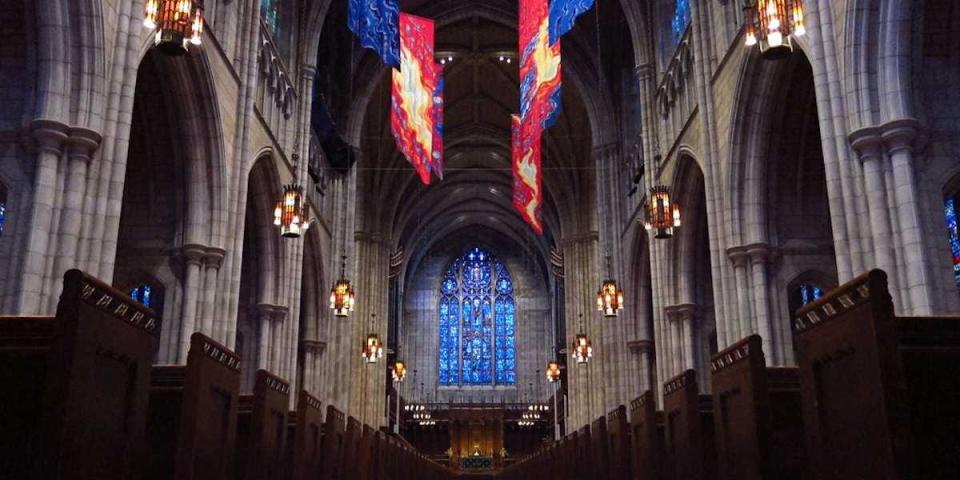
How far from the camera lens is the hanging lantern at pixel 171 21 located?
9750mm

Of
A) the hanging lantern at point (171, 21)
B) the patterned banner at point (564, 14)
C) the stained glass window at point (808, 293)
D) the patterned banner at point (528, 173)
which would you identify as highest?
the patterned banner at point (564, 14)

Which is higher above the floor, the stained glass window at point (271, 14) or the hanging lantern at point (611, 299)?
the stained glass window at point (271, 14)

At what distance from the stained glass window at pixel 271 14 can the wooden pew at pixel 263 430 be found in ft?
42.9

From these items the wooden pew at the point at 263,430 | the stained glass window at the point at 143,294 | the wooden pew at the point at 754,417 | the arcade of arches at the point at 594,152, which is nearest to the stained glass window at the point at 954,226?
the arcade of arches at the point at 594,152

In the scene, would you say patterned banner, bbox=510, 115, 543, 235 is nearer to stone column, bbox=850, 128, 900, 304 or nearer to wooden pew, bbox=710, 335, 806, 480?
stone column, bbox=850, 128, 900, 304

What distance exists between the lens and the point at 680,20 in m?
20.2

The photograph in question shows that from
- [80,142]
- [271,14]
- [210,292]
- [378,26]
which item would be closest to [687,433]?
[80,142]

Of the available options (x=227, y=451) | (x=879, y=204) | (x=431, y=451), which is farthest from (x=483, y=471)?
(x=227, y=451)

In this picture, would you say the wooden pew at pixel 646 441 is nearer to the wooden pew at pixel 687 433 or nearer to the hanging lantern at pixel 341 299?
the wooden pew at pixel 687 433

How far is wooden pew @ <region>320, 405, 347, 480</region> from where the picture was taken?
8.77m

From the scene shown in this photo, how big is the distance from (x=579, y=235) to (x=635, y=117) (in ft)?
31.9

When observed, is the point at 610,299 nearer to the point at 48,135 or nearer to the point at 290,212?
the point at 290,212

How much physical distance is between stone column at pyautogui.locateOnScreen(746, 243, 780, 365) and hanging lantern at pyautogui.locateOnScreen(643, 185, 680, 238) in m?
2.19

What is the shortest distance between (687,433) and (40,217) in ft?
24.9
